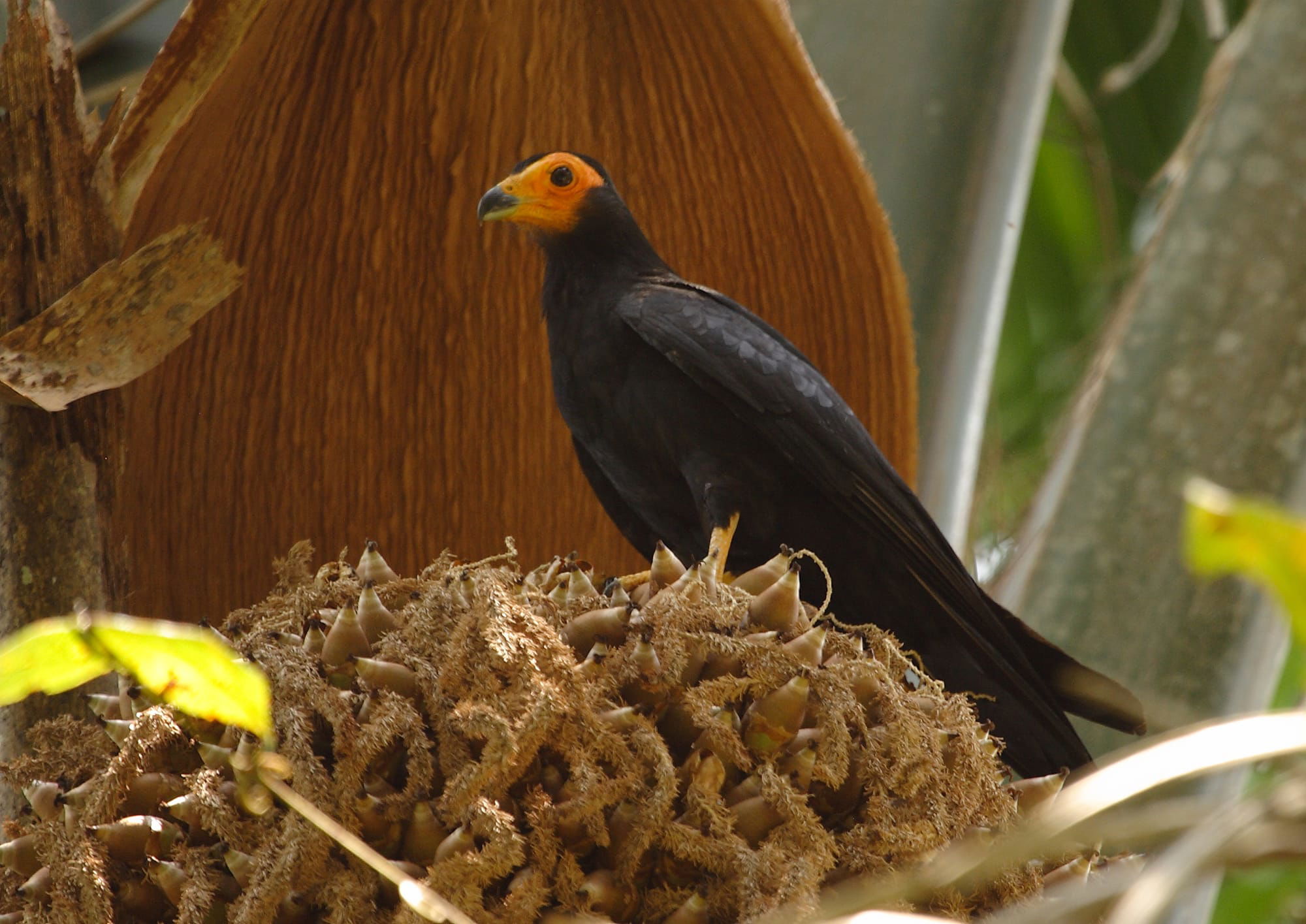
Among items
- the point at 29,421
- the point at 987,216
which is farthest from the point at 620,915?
the point at 987,216

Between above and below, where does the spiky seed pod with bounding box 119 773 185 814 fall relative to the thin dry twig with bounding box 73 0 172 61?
below

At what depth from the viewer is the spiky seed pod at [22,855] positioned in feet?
3.08

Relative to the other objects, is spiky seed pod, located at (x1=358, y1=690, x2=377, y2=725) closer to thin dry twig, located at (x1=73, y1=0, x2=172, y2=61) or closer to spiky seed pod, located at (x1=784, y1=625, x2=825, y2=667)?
spiky seed pod, located at (x1=784, y1=625, x2=825, y2=667)

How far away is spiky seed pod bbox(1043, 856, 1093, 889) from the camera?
999mm

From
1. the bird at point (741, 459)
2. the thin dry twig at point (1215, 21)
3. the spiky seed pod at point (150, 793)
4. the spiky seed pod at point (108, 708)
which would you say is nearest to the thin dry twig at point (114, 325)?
the spiky seed pod at point (108, 708)

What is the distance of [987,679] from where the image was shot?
4.83ft

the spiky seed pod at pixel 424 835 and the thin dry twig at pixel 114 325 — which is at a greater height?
the thin dry twig at pixel 114 325

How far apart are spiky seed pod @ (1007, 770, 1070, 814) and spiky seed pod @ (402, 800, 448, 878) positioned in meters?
0.43

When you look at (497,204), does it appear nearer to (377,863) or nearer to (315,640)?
(315,640)

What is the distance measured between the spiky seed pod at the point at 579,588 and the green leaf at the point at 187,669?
15.1 inches

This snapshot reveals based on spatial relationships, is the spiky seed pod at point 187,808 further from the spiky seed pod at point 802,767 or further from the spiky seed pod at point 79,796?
the spiky seed pod at point 802,767

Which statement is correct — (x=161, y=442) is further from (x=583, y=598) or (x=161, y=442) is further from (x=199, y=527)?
(x=583, y=598)

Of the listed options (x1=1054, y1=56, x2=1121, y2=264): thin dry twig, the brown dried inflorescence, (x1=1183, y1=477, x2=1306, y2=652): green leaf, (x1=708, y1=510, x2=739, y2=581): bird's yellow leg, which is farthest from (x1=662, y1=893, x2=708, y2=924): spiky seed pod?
(x1=1054, y1=56, x2=1121, y2=264): thin dry twig

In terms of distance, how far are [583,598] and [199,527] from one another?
2.23 feet
